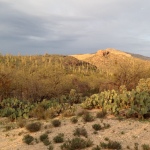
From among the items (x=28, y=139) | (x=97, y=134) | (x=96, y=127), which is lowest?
(x=28, y=139)

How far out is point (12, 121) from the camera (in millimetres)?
19203

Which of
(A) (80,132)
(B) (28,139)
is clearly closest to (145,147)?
(A) (80,132)

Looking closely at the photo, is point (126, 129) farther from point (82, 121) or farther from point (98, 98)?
point (98, 98)

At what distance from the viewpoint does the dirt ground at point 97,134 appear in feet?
37.9

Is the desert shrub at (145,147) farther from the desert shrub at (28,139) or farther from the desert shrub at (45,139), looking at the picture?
the desert shrub at (28,139)

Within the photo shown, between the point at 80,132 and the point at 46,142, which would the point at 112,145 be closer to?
the point at 80,132

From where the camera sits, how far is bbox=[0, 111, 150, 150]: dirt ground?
1156cm

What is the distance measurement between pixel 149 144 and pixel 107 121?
4.10 meters

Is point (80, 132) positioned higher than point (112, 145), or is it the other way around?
point (112, 145)

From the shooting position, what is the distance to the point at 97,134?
41.5ft

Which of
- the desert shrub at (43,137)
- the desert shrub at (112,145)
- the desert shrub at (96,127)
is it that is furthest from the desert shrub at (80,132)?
the desert shrub at (112,145)

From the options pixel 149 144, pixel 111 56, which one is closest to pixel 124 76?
pixel 149 144

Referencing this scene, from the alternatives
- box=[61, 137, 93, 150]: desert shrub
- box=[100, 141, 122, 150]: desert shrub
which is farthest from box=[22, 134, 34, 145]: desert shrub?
box=[100, 141, 122, 150]: desert shrub

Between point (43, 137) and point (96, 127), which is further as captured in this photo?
point (96, 127)
